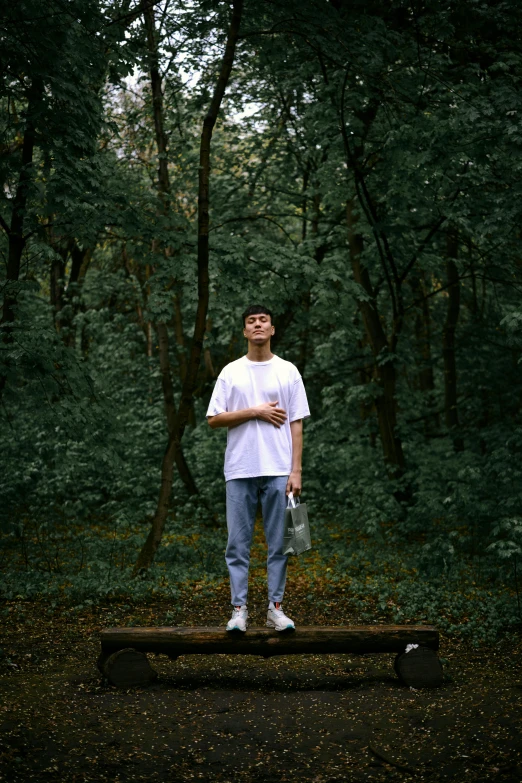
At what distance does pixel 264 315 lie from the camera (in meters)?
5.23

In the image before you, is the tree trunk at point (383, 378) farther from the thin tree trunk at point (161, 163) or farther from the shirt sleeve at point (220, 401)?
the shirt sleeve at point (220, 401)

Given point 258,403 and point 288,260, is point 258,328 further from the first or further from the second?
point 288,260

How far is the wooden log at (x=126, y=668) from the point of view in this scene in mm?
5375

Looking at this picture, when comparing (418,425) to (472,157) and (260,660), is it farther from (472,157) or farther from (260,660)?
(260,660)

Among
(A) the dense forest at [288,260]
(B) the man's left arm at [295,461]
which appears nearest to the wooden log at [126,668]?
(B) the man's left arm at [295,461]

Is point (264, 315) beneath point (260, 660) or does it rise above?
above

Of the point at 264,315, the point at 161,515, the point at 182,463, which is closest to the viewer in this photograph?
the point at 264,315

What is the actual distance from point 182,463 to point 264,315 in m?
9.70

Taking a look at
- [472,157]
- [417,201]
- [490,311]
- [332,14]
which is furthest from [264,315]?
[490,311]

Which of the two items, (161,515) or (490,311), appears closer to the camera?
(161,515)

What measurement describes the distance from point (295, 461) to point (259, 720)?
1634 millimetres

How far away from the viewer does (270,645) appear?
Answer: 5.27 metres

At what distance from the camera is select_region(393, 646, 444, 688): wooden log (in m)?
5.39

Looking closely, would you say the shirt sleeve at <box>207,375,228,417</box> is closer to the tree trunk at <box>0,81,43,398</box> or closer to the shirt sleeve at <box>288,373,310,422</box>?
the shirt sleeve at <box>288,373,310,422</box>
